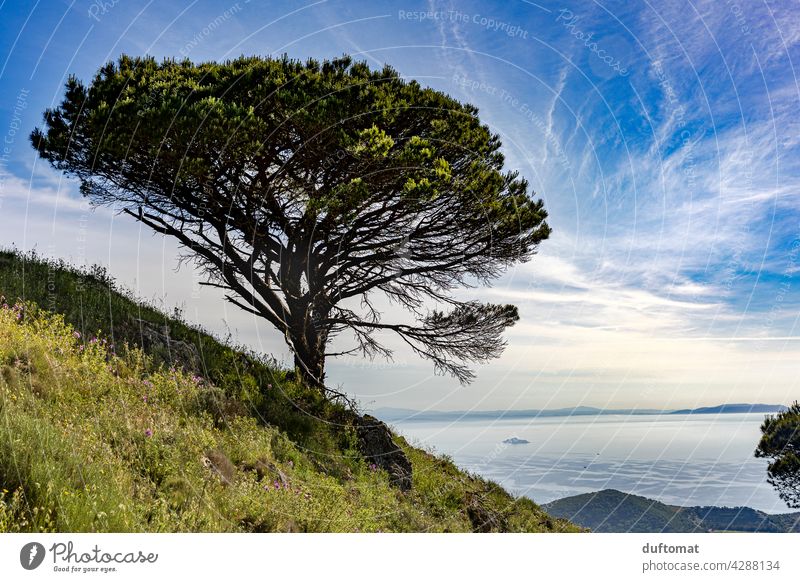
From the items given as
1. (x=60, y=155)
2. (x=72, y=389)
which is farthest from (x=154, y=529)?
(x=60, y=155)

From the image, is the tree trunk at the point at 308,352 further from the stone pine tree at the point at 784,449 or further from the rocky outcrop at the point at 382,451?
the stone pine tree at the point at 784,449

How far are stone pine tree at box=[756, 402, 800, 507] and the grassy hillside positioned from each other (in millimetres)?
9957

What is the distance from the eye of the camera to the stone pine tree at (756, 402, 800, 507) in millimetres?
19158

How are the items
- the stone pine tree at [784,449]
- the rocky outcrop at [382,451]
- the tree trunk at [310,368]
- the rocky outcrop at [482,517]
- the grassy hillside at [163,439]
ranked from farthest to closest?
the stone pine tree at [784,449] → the tree trunk at [310,368] → the rocky outcrop at [382,451] → the rocky outcrop at [482,517] → the grassy hillside at [163,439]

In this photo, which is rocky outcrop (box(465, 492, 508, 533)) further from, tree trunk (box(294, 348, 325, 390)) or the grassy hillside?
tree trunk (box(294, 348, 325, 390))

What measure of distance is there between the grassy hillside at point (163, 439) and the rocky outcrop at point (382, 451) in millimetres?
285

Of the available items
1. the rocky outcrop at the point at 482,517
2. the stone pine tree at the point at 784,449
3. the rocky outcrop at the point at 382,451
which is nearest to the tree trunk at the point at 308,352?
the rocky outcrop at the point at 382,451

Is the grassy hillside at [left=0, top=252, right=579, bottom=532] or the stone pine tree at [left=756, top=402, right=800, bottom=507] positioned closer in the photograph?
the grassy hillside at [left=0, top=252, right=579, bottom=532]

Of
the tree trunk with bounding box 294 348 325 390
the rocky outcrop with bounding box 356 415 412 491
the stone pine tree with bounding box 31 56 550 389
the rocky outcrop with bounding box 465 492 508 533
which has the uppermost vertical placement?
the stone pine tree with bounding box 31 56 550 389

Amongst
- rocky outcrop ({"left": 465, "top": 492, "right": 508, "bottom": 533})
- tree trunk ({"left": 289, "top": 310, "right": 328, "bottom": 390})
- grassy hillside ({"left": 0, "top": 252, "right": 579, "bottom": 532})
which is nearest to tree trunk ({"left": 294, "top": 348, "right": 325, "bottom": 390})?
tree trunk ({"left": 289, "top": 310, "right": 328, "bottom": 390})

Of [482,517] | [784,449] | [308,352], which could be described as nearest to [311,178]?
[308,352]

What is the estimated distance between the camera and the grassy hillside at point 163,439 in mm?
5098

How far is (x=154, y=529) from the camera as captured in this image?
5000mm
